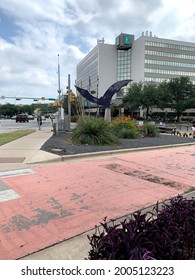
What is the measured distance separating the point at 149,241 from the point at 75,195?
2767 mm

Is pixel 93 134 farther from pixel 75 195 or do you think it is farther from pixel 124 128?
pixel 75 195

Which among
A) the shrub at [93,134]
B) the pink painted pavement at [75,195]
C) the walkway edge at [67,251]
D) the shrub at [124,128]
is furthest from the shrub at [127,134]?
the walkway edge at [67,251]

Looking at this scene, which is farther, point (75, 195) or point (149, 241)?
point (75, 195)

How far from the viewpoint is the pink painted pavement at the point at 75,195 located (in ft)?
10.2

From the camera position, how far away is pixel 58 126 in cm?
2211

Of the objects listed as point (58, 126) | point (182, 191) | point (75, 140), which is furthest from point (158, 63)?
point (182, 191)

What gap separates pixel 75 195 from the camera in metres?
4.55

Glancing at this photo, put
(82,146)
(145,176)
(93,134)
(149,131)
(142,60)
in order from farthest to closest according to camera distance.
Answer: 1. (142,60)
2. (149,131)
3. (93,134)
4. (82,146)
5. (145,176)

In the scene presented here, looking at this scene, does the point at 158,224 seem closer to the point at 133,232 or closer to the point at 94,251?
the point at 133,232

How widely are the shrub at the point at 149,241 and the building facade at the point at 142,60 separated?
272 feet

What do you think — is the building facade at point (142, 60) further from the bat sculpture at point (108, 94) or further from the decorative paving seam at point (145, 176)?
the decorative paving seam at point (145, 176)

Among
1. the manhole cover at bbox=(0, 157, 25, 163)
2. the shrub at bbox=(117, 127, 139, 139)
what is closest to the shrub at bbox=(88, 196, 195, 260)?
the manhole cover at bbox=(0, 157, 25, 163)

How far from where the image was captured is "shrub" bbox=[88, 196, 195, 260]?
1802mm

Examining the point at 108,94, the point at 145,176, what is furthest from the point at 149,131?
the point at 145,176
